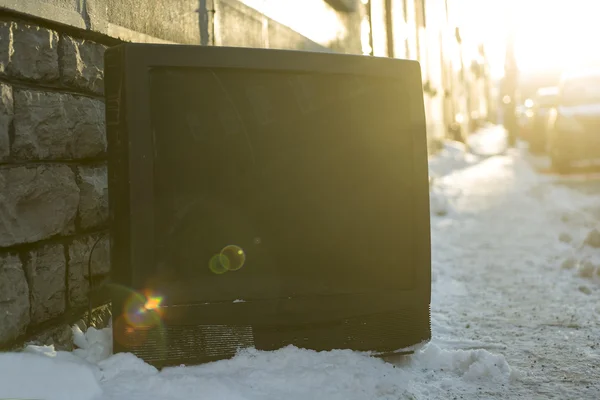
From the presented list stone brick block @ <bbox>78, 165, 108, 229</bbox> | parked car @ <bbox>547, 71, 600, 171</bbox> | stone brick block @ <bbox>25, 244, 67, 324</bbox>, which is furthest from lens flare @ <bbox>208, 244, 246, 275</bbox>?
parked car @ <bbox>547, 71, 600, 171</bbox>

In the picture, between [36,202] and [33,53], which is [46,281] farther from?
[33,53]

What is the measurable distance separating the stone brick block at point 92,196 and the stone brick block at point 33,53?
0.50 m

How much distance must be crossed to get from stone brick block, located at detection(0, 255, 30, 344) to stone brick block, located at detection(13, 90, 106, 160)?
41cm

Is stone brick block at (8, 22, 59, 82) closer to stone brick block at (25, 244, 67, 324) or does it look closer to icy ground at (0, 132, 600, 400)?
stone brick block at (25, 244, 67, 324)

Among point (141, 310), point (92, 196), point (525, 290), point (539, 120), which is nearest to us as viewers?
point (141, 310)

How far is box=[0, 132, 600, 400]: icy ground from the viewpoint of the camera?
2691 millimetres

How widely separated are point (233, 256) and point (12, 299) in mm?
817

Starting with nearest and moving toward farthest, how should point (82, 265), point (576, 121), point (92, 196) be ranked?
1. point (82, 265)
2. point (92, 196)
3. point (576, 121)

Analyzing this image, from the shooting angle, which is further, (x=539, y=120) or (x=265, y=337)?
(x=539, y=120)

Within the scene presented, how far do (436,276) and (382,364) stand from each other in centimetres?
245

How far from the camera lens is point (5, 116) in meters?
2.69

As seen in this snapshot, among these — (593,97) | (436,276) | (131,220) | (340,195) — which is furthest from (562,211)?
(131,220)

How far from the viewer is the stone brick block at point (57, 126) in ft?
9.22

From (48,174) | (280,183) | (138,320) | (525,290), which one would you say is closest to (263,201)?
(280,183)
